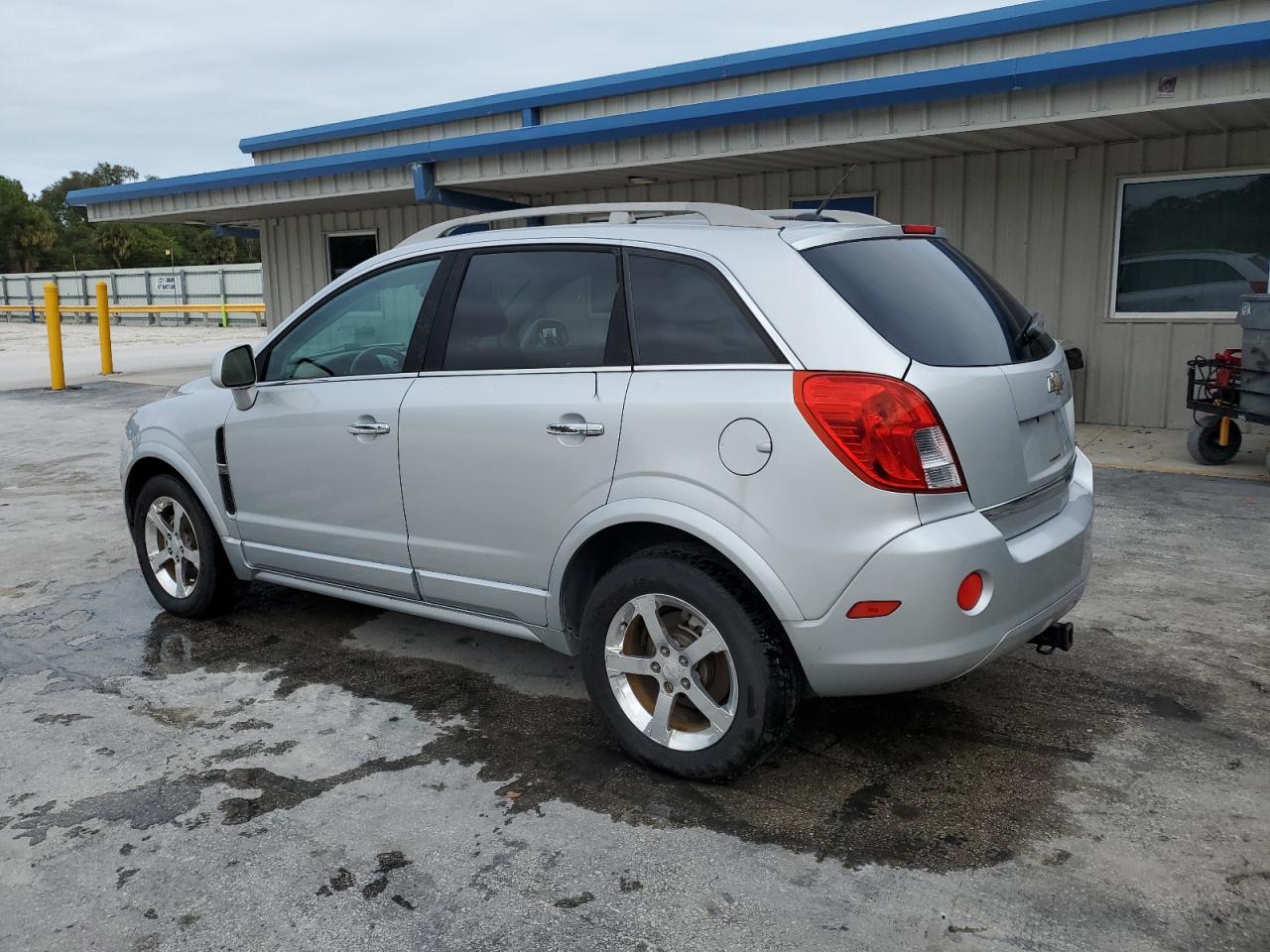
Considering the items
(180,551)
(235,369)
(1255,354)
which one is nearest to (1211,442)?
(1255,354)

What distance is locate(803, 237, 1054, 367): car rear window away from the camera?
331 cm

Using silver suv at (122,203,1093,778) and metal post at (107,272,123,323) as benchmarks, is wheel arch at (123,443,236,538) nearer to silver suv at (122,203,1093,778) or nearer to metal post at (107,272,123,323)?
silver suv at (122,203,1093,778)

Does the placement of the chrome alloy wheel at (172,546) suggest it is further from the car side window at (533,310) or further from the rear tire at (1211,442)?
the rear tire at (1211,442)

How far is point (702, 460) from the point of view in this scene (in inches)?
131

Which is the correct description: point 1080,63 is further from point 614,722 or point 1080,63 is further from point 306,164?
point 306,164

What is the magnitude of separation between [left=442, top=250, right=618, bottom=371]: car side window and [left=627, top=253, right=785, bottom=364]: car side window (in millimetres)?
129

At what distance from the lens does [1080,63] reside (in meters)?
8.20

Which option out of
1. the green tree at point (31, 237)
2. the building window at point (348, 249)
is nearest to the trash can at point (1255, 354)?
the building window at point (348, 249)

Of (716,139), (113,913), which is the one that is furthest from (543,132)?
(113,913)

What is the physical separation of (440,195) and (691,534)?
10561 millimetres

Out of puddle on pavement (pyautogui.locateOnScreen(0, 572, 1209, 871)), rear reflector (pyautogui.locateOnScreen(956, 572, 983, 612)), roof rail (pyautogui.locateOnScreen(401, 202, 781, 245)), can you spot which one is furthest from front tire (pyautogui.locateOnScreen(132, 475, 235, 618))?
rear reflector (pyautogui.locateOnScreen(956, 572, 983, 612))

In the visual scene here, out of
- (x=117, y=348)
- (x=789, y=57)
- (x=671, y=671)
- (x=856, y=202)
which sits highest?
(x=789, y=57)

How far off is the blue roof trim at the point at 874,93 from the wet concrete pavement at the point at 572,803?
14.7 feet

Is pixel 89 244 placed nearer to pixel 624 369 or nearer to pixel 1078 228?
pixel 1078 228
